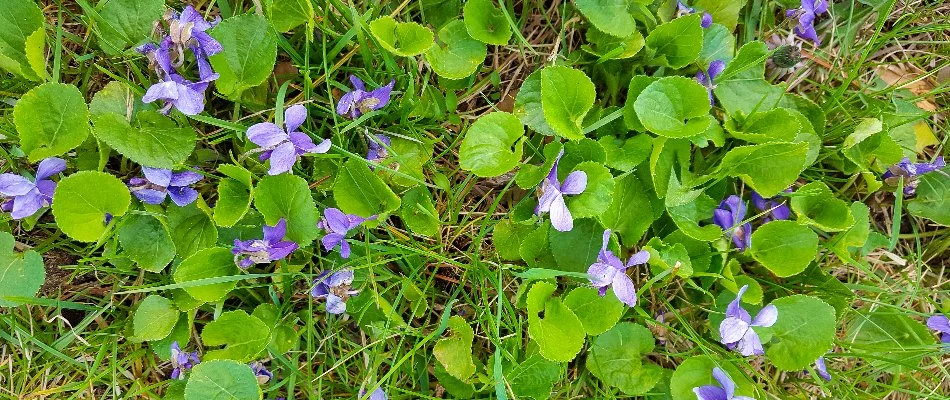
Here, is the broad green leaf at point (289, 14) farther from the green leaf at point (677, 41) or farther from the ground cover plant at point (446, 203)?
the green leaf at point (677, 41)

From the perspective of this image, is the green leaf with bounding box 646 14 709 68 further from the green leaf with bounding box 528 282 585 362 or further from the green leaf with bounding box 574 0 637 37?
the green leaf with bounding box 528 282 585 362

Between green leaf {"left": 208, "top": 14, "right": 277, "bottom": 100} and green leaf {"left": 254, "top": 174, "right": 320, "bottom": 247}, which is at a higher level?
green leaf {"left": 208, "top": 14, "right": 277, "bottom": 100}

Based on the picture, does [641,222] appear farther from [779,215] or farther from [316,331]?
[316,331]

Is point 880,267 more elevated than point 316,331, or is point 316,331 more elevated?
point 316,331

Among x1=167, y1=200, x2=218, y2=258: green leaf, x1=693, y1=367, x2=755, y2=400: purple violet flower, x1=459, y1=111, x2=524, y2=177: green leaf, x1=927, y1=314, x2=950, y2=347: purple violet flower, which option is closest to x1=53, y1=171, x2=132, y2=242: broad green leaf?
x1=167, y1=200, x2=218, y2=258: green leaf

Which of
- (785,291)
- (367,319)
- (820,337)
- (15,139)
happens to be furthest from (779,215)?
(15,139)

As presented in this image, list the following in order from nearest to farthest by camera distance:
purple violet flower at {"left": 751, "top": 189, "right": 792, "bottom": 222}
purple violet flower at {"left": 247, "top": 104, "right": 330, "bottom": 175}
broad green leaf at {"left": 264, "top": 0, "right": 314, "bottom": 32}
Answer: purple violet flower at {"left": 247, "top": 104, "right": 330, "bottom": 175} < broad green leaf at {"left": 264, "top": 0, "right": 314, "bottom": 32} < purple violet flower at {"left": 751, "top": 189, "right": 792, "bottom": 222}
